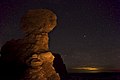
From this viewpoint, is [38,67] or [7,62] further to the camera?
[7,62]

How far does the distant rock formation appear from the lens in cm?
1733

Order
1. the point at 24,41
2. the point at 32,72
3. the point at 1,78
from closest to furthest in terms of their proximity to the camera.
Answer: the point at 32,72, the point at 24,41, the point at 1,78

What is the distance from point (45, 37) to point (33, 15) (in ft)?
5.83

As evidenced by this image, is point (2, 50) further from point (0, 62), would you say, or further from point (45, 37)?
point (45, 37)

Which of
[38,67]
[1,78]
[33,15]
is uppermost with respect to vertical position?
[33,15]

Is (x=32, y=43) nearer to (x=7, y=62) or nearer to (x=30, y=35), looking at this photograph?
(x=30, y=35)

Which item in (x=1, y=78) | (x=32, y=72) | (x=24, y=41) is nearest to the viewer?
(x=32, y=72)

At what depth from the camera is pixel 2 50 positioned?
2083 cm

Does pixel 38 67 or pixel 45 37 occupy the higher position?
pixel 45 37

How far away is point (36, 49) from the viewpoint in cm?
1761

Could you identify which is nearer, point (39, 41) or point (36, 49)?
point (36, 49)

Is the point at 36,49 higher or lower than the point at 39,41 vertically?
lower

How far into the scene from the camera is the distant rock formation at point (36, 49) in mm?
17328

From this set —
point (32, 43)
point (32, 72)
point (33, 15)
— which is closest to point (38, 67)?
point (32, 72)
